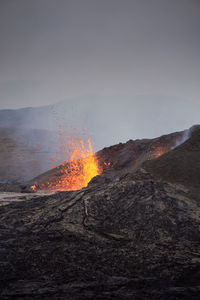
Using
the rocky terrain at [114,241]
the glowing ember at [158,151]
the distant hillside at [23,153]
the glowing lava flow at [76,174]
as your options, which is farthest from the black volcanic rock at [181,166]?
the distant hillside at [23,153]

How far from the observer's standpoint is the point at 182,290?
350 centimetres

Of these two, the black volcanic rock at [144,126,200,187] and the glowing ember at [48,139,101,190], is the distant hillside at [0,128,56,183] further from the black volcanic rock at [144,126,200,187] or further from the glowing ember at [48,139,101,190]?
the black volcanic rock at [144,126,200,187]

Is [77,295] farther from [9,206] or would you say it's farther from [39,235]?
[9,206]

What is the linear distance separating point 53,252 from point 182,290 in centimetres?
253

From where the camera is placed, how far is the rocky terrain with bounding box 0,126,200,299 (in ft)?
12.0

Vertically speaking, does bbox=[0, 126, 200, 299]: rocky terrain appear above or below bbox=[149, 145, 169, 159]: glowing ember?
below

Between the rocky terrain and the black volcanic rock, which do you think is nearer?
the rocky terrain

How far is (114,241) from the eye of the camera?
5188 mm

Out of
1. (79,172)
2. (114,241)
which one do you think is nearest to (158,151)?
(79,172)

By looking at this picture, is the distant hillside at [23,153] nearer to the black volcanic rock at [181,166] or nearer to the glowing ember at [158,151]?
the glowing ember at [158,151]

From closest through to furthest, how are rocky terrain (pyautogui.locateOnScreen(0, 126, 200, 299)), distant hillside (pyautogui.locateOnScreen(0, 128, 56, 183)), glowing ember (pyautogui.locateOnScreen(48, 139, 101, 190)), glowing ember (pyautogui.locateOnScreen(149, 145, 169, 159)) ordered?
1. rocky terrain (pyautogui.locateOnScreen(0, 126, 200, 299))
2. glowing ember (pyautogui.locateOnScreen(149, 145, 169, 159))
3. glowing ember (pyautogui.locateOnScreen(48, 139, 101, 190))
4. distant hillside (pyautogui.locateOnScreen(0, 128, 56, 183))

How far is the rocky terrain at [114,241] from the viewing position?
3660 millimetres

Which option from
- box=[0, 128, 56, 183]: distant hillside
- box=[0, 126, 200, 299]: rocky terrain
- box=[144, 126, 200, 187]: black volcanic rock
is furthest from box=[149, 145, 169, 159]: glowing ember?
box=[0, 128, 56, 183]: distant hillside

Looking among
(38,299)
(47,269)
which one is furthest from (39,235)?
(38,299)
